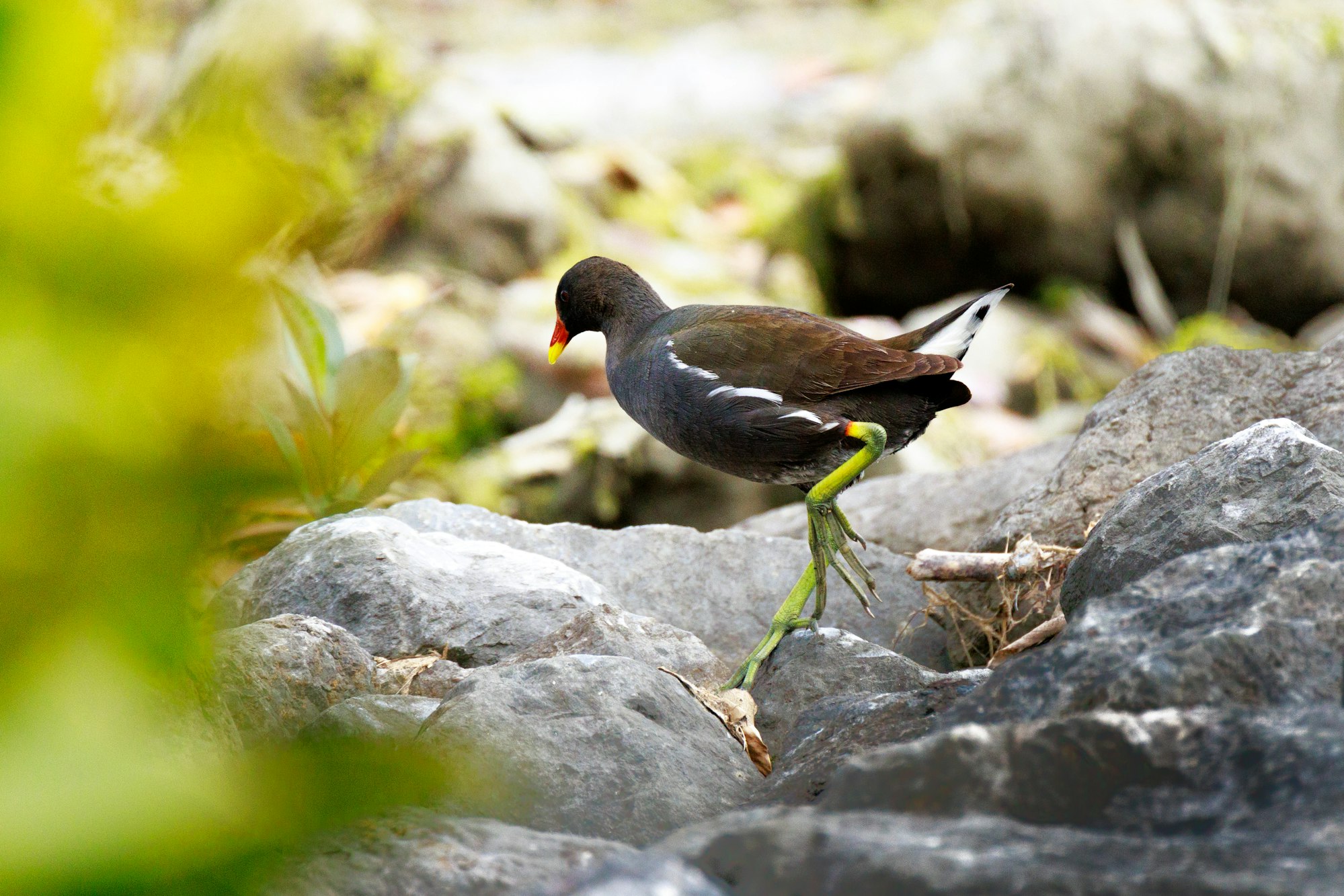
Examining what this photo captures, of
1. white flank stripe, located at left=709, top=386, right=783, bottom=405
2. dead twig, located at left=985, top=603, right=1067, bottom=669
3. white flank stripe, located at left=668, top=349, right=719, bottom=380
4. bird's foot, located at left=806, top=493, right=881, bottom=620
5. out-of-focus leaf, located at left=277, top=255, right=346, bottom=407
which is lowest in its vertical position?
dead twig, located at left=985, top=603, right=1067, bottom=669

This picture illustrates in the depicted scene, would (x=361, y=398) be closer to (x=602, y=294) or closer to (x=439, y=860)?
(x=602, y=294)

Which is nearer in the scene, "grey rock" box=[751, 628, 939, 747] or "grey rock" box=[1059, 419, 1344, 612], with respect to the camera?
"grey rock" box=[1059, 419, 1344, 612]

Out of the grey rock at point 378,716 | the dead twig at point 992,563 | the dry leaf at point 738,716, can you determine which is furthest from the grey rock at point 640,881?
the dead twig at point 992,563

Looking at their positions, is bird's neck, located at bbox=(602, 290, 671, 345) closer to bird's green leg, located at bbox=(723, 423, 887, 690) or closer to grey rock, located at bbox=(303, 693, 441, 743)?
bird's green leg, located at bbox=(723, 423, 887, 690)

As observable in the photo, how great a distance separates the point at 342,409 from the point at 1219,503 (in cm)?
380

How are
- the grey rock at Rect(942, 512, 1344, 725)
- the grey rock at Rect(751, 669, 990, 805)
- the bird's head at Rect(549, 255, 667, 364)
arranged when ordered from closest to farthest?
the grey rock at Rect(942, 512, 1344, 725), the grey rock at Rect(751, 669, 990, 805), the bird's head at Rect(549, 255, 667, 364)

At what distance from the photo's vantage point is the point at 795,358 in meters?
3.71

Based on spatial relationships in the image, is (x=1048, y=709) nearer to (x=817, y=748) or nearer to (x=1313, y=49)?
(x=817, y=748)

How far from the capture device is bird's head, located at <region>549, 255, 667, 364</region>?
4.34 m

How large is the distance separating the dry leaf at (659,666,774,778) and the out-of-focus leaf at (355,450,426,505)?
257 centimetres

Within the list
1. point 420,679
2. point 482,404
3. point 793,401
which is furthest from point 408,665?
point 482,404

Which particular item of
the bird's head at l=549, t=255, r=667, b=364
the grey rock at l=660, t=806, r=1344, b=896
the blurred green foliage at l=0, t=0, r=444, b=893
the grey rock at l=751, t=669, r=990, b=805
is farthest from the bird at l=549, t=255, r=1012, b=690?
the blurred green foliage at l=0, t=0, r=444, b=893

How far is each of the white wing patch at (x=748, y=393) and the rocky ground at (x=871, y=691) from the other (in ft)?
2.41

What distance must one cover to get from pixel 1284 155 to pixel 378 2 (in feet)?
38.2
